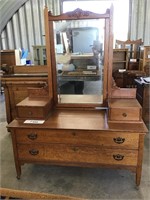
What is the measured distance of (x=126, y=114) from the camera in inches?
62.4

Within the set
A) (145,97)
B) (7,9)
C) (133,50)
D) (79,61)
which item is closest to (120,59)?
(133,50)

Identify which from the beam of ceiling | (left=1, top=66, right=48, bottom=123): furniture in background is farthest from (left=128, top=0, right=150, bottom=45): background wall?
(left=1, top=66, right=48, bottom=123): furniture in background

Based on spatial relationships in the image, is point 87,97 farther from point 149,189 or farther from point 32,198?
point 32,198

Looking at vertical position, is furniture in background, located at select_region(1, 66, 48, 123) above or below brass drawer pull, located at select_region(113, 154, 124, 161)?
above

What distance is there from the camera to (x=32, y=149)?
1670 mm

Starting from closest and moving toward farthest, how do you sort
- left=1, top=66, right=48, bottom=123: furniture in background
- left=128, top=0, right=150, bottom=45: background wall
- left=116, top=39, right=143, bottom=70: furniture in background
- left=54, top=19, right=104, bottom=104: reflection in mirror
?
1. left=54, top=19, right=104, bottom=104: reflection in mirror
2. left=1, top=66, right=48, bottom=123: furniture in background
3. left=116, top=39, right=143, bottom=70: furniture in background
4. left=128, top=0, right=150, bottom=45: background wall

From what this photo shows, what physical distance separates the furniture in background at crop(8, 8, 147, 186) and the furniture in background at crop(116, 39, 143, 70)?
137 inches

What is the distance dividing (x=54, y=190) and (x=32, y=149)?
39 cm

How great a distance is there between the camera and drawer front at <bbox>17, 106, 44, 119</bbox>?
170 centimetres

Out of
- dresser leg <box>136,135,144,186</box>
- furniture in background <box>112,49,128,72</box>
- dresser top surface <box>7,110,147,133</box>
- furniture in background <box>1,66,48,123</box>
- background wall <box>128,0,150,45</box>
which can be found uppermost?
background wall <box>128,0,150,45</box>

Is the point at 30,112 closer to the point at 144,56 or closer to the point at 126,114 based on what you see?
the point at 126,114

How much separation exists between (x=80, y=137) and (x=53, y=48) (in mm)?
873

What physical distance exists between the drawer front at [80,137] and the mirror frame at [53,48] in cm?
41

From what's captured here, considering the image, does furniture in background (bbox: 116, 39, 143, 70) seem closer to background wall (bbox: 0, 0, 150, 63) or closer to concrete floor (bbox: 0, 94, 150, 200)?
background wall (bbox: 0, 0, 150, 63)
